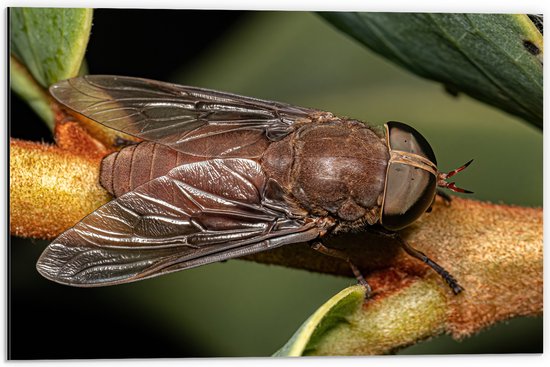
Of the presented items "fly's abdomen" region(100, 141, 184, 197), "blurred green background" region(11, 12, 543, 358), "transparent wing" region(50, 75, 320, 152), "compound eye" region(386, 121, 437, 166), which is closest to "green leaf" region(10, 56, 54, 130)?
"transparent wing" region(50, 75, 320, 152)

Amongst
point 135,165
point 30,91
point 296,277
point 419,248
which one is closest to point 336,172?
point 419,248

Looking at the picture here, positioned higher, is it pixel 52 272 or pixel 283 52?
pixel 283 52

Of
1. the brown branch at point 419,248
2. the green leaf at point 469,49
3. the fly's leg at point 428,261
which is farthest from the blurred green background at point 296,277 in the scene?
the fly's leg at point 428,261

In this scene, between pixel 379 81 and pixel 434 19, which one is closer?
pixel 434 19

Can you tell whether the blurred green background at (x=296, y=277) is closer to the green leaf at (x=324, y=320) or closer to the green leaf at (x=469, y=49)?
the green leaf at (x=469, y=49)

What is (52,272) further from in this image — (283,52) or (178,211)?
(283,52)

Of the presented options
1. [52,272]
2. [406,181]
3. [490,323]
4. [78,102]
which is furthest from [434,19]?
[52,272]
